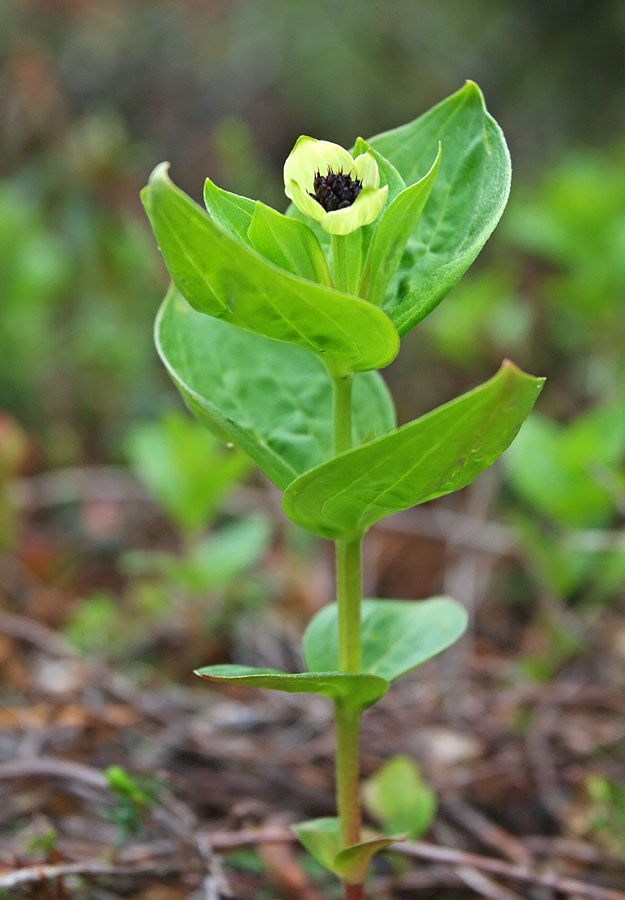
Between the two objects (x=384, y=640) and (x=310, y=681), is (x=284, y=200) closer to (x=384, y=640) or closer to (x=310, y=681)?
(x=384, y=640)

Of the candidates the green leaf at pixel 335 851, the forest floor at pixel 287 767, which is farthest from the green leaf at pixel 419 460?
the forest floor at pixel 287 767

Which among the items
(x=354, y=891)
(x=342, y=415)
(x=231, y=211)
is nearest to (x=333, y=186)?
(x=231, y=211)

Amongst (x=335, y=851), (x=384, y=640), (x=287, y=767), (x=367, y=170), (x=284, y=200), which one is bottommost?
(x=287, y=767)

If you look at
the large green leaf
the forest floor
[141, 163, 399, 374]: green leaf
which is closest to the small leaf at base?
the forest floor

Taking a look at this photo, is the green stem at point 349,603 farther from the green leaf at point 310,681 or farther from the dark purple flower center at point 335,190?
the dark purple flower center at point 335,190

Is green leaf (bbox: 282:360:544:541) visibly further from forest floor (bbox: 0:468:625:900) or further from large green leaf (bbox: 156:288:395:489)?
forest floor (bbox: 0:468:625:900)

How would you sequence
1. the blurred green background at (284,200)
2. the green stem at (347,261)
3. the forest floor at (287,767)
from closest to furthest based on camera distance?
the green stem at (347,261)
the forest floor at (287,767)
the blurred green background at (284,200)
